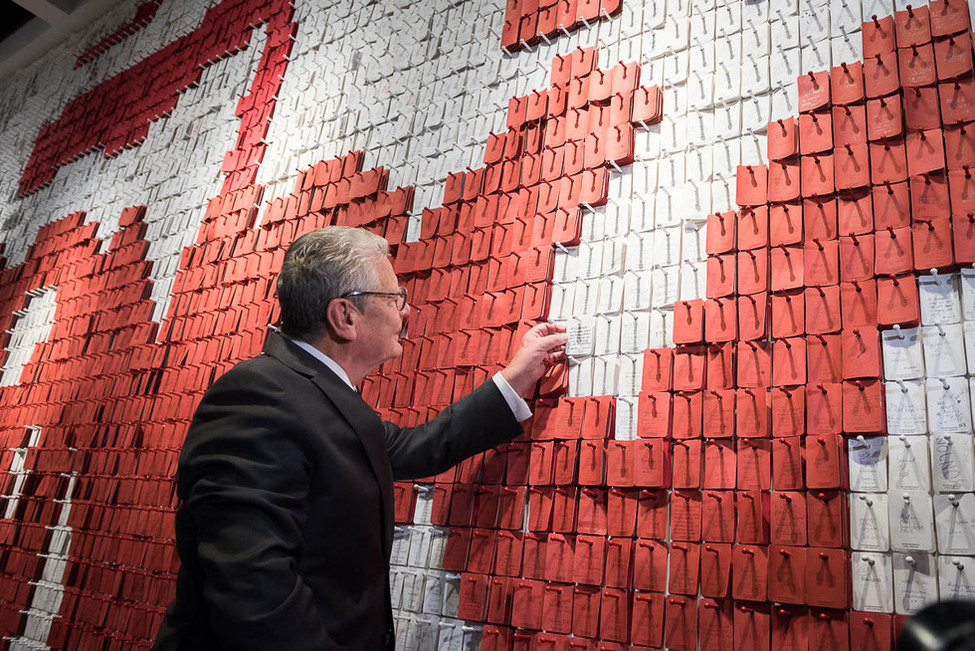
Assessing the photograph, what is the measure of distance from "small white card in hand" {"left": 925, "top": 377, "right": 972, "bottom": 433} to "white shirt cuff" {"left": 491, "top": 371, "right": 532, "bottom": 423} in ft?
3.64

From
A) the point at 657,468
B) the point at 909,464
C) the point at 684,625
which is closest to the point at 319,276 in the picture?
the point at 657,468

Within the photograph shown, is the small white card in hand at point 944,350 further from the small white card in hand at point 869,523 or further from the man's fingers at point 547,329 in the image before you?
the man's fingers at point 547,329

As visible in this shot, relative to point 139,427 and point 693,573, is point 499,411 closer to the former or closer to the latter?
point 693,573

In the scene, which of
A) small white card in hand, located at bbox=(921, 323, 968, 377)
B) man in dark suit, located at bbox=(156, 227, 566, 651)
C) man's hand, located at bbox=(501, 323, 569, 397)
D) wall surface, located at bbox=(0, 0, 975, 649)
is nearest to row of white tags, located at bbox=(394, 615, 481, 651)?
wall surface, located at bbox=(0, 0, 975, 649)

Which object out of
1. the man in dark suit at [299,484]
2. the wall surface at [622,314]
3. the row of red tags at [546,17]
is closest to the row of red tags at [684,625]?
the wall surface at [622,314]

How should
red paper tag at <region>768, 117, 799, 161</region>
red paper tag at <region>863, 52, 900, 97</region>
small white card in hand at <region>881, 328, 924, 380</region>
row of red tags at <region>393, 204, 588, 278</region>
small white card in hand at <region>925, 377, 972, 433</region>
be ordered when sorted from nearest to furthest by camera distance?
small white card in hand at <region>925, 377, 972, 433</region> → small white card in hand at <region>881, 328, 924, 380</region> → red paper tag at <region>863, 52, 900, 97</region> → red paper tag at <region>768, 117, 799, 161</region> → row of red tags at <region>393, 204, 588, 278</region>

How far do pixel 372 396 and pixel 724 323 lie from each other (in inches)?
55.2

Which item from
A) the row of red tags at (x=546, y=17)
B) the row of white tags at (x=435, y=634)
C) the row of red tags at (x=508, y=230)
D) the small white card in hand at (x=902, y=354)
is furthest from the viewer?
the row of red tags at (x=546, y=17)

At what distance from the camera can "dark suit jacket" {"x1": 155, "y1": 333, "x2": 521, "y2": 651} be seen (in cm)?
149

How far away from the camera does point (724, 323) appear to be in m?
2.15

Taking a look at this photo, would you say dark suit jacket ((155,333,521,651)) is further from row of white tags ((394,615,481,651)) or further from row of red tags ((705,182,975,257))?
row of red tags ((705,182,975,257))

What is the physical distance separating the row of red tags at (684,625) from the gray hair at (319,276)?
103 centimetres

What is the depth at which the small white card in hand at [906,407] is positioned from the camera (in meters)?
1.78

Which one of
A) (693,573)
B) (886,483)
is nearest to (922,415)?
(886,483)
